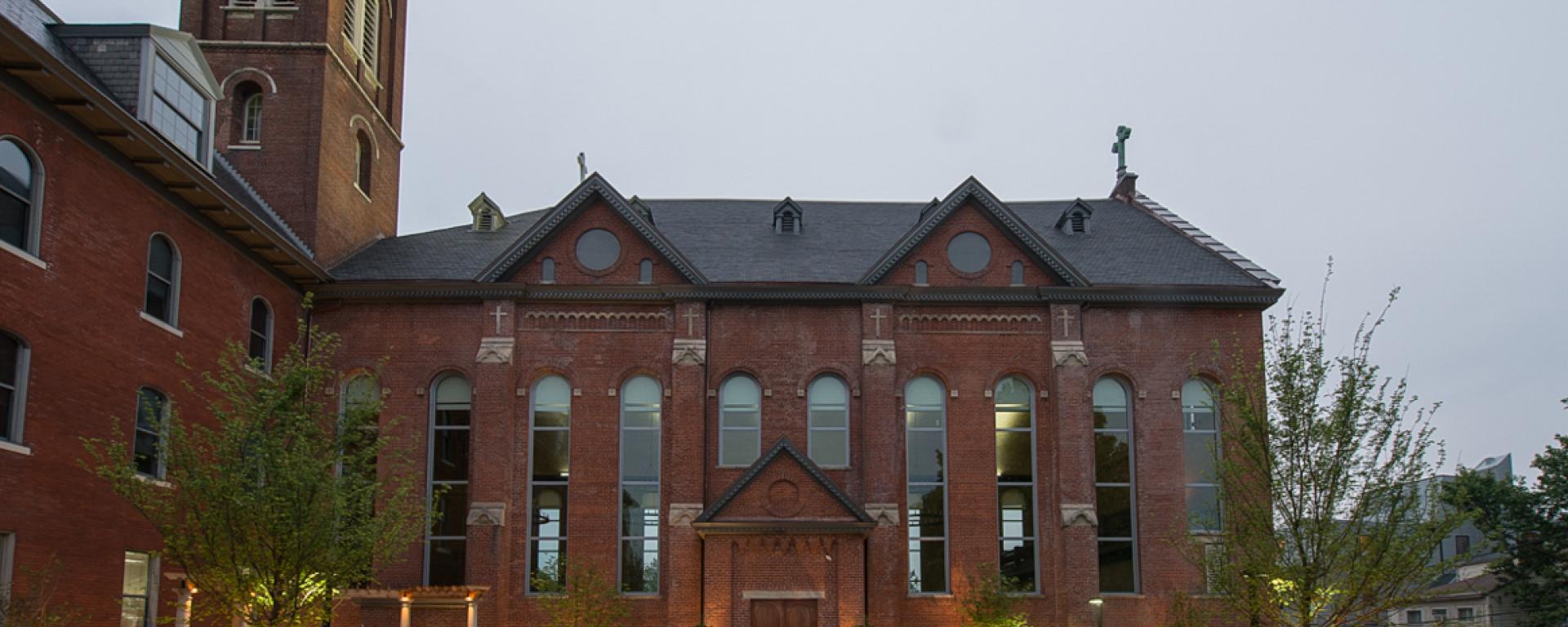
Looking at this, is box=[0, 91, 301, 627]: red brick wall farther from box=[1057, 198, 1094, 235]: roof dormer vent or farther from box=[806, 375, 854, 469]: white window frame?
box=[1057, 198, 1094, 235]: roof dormer vent

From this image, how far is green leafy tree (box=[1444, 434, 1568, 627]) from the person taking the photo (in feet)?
122

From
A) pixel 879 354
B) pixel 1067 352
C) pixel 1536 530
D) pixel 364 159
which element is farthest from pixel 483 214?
pixel 1536 530

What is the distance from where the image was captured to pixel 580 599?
91.9 feet

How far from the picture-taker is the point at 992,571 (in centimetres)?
2978

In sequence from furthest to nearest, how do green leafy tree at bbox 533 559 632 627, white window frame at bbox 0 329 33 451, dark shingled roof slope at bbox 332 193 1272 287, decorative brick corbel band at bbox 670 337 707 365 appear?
dark shingled roof slope at bbox 332 193 1272 287 < decorative brick corbel band at bbox 670 337 707 365 < green leafy tree at bbox 533 559 632 627 < white window frame at bbox 0 329 33 451

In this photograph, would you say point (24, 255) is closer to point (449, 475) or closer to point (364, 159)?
point (449, 475)

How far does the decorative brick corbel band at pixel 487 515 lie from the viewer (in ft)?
97.3

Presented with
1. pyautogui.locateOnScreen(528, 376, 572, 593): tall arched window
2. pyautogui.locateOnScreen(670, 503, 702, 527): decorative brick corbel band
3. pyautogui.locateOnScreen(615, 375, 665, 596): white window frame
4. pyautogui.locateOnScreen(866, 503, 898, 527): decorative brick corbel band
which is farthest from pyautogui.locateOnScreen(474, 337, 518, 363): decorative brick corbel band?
pyautogui.locateOnScreen(866, 503, 898, 527): decorative brick corbel band

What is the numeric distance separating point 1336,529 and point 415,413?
18.7 metres

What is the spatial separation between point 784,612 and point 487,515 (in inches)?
255

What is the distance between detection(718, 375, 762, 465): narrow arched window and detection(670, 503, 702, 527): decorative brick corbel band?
4.65 feet

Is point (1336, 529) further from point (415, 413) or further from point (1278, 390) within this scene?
point (415, 413)

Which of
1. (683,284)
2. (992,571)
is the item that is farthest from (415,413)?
(992,571)

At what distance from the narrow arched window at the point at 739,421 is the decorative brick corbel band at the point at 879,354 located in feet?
8.08
